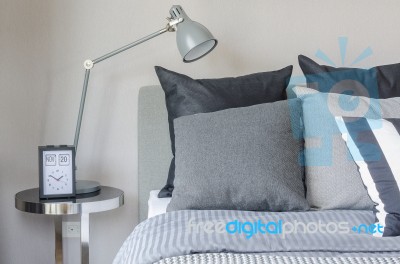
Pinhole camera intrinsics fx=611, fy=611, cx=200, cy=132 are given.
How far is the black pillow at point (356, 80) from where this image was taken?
2.30 metres

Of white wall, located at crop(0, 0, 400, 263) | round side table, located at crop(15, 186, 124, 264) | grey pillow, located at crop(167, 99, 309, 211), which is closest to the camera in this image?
grey pillow, located at crop(167, 99, 309, 211)

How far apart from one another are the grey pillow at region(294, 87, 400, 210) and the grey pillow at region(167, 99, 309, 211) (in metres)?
0.06

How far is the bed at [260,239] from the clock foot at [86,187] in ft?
1.98

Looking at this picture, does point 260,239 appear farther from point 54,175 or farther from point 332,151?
point 54,175

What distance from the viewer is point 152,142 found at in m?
2.54

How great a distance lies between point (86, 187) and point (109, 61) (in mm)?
579

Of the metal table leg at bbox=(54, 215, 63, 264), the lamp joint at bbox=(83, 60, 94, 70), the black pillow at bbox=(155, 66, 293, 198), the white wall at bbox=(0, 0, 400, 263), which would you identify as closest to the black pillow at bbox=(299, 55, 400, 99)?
the black pillow at bbox=(155, 66, 293, 198)

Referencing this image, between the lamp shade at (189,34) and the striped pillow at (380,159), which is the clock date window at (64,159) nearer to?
the lamp shade at (189,34)

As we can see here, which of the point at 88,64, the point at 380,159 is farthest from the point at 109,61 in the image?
the point at 380,159

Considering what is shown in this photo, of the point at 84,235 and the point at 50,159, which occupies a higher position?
the point at 50,159

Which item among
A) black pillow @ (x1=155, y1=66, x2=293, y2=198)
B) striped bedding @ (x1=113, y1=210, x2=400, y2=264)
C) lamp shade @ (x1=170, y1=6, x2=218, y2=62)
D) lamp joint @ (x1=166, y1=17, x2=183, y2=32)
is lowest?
striped bedding @ (x1=113, y1=210, x2=400, y2=264)

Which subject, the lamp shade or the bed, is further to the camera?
the lamp shade

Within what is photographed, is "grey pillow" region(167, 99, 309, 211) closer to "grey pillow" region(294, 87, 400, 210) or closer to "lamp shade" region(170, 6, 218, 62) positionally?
"grey pillow" region(294, 87, 400, 210)

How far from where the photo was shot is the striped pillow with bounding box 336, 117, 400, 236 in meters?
1.72
